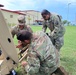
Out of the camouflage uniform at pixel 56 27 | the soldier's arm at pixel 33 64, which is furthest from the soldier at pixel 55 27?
the soldier's arm at pixel 33 64

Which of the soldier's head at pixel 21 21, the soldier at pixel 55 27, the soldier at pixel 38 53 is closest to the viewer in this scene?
the soldier at pixel 38 53

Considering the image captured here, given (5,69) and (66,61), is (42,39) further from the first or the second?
(66,61)

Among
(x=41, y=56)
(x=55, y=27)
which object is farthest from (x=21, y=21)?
(x=41, y=56)

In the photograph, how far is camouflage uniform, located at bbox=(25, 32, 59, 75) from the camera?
3.62m

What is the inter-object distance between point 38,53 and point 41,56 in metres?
0.09

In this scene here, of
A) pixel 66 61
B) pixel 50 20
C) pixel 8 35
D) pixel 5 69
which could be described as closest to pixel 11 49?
pixel 8 35

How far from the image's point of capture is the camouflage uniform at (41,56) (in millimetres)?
3617

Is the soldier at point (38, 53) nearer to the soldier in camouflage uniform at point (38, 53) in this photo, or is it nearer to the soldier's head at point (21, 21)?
the soldier in camouflage uniform at point (38, 53)

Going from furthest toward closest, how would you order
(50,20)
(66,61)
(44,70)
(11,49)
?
(66,61), (50,20), (11,49), (44,70)

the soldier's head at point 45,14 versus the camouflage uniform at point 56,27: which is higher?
the soldier's head at point 45,14

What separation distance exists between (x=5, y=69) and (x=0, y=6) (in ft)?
4.31

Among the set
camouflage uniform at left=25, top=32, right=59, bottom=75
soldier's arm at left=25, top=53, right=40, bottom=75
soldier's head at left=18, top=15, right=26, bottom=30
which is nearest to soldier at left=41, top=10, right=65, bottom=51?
soldier's head at left=18, top=15, right=26, bottom=30

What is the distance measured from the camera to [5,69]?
189 inches

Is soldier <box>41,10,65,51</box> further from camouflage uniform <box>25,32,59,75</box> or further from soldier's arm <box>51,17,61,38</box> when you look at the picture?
camouflage uniform <box>25,32,59,75</box>
